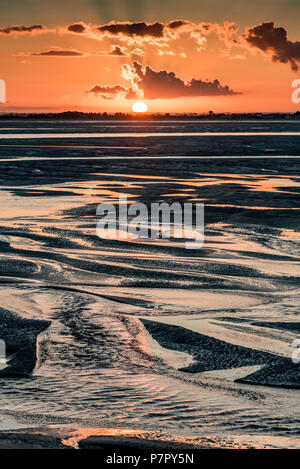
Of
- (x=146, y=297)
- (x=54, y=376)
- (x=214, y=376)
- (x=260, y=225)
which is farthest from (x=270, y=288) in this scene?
(x=260, y=225)

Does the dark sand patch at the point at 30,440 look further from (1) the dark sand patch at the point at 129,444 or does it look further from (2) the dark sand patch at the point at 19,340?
(2) the dark sand patch at the point at 19,340

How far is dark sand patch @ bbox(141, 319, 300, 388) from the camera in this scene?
18.2ft

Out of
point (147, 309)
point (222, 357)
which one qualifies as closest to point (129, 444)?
point (222, 357)

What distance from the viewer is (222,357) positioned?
6070 millimetres

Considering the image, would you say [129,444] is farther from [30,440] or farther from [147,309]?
[147,309]

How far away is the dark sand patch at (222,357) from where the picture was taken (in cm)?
555

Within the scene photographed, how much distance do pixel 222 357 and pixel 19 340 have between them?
76.8 inches

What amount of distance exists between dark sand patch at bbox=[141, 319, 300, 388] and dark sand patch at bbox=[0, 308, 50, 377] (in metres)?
1.16

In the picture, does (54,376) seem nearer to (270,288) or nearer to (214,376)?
(214,376)

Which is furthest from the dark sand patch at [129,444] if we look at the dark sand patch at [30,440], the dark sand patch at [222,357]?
the dark sand patch at [222,357]

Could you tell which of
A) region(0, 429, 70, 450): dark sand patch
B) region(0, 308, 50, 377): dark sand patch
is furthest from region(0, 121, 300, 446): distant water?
region(0, 429, 70, 450): dark sand patch

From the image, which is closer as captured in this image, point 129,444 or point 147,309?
point 129,444

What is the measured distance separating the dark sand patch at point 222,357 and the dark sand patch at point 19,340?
116 cm

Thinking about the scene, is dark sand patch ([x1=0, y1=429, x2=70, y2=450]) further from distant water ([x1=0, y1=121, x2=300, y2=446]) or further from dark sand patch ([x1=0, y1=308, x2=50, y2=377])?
dark sand patch ([x1=0, y1=308, x2=50, y2=377])
